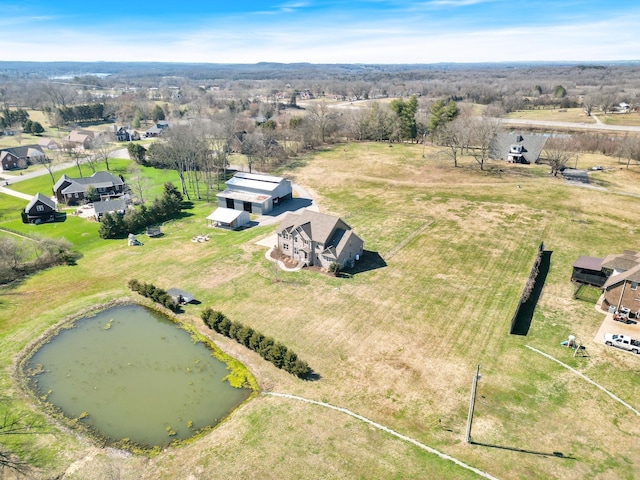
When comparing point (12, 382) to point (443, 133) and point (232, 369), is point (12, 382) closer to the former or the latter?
point (232, 369)

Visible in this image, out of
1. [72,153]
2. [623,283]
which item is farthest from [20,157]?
[623,283]

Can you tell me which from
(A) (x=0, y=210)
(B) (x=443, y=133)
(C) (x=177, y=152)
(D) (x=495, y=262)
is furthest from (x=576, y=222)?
(A) (x=0, y=210)

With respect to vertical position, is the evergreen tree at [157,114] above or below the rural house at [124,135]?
above

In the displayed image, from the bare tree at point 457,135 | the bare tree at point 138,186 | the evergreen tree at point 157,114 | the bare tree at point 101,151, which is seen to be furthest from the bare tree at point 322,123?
the evergreen tree at point 157,114

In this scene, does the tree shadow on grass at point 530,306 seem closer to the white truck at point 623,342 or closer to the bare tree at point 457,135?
the white truck at point 623,342

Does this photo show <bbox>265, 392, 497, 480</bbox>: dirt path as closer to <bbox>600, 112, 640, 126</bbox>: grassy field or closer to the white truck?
the white truck

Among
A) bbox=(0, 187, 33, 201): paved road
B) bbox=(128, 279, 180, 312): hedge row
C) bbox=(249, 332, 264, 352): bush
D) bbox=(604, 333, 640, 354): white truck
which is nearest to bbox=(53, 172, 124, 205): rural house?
bbox=(0, 187, 33, 201): paved road

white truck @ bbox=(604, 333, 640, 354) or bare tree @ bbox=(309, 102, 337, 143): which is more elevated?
bare tree @ bbox=(309, 102, 337, 143)
